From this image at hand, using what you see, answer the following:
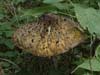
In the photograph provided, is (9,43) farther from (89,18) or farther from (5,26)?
(89,18)

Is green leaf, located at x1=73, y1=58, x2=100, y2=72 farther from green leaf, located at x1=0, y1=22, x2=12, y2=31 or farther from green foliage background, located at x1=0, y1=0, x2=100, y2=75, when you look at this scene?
green leaf, located at x1=0, y1=22, x2=12, y2=31

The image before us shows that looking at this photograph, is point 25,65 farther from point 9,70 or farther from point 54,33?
point 54,33

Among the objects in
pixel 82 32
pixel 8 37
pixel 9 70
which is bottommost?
pixel 9 70

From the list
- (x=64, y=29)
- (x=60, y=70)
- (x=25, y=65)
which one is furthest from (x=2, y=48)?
(x=64, y=29)

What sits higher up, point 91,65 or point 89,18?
point 89,18

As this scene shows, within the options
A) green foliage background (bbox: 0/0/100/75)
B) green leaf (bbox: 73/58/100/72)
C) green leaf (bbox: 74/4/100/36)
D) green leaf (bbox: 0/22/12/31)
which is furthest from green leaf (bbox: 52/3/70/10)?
green leaf (bbox: 0/22/12/31)

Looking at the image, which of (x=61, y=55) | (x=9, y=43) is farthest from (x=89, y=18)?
(x=9, y=43)
